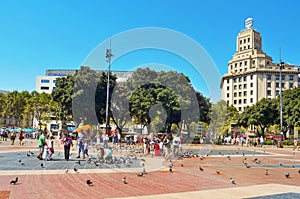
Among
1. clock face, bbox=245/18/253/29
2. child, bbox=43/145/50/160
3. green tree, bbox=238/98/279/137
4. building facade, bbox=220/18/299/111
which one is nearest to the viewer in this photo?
child, bbox=43/145/50/160

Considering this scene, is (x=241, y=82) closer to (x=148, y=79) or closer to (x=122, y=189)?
(x=148, y=79)

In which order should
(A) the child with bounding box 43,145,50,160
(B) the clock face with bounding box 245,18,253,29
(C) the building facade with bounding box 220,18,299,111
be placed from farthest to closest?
1. (B) the clock face with bounding box 245,18,253,29
2. (C) the building facade with bounding box 220,18,299,111
3. (A) the child with bounding box 43,145,50,160

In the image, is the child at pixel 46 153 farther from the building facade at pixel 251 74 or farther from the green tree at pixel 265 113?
the building facade at pixel 251 74

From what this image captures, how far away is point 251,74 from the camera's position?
4097 inches

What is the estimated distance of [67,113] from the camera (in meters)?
49.8

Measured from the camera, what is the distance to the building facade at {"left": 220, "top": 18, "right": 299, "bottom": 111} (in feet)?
335

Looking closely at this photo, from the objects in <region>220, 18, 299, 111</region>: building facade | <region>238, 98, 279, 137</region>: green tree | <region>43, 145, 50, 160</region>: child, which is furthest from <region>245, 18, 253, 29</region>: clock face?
<region>43, 145, 50, 160</region>: child

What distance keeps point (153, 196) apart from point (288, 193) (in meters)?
4.58

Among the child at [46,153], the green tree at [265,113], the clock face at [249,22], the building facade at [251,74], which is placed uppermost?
the clock face at [249,22]

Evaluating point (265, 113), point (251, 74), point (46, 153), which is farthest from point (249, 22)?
point (46, 153)

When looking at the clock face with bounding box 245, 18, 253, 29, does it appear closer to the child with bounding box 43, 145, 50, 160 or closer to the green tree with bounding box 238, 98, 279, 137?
the green tree with bounding box 238, 98, 279, 137

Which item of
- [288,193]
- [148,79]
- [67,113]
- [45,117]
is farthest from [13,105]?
[288,193]

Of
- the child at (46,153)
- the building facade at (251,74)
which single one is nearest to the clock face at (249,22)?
the building facade at (251,74)

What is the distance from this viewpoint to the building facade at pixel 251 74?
10219 cm
